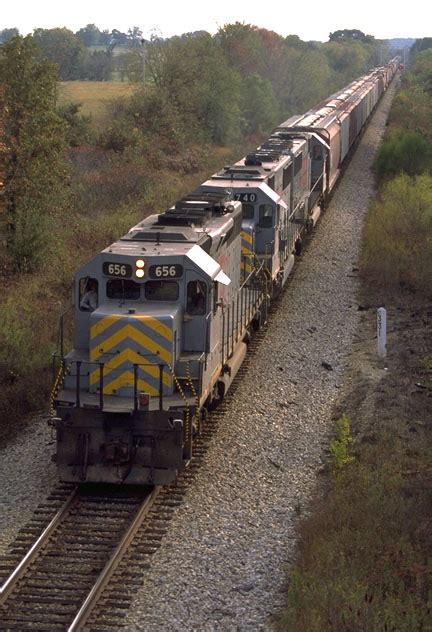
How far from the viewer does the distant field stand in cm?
5534

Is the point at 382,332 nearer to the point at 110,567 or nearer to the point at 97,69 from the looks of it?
the point at 110,567

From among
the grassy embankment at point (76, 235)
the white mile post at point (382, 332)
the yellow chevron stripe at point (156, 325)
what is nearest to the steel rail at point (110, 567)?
the yellow chevron stripe at point (156, 325)

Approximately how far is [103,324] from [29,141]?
14.4 meters

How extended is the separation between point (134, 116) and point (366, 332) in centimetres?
3275

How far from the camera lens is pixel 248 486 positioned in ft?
43.0

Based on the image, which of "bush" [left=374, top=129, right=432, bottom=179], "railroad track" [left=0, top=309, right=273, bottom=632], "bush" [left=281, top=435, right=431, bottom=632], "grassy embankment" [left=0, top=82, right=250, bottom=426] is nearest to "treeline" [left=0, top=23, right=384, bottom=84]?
"grassy embankment" [left=0, top=82, right=250, bottom=426]

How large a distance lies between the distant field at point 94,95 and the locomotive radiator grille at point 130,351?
125 feet

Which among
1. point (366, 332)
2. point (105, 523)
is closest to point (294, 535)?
point (105, 523)

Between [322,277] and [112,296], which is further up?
[112,296]

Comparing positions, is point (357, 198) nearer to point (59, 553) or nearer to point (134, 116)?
point (134, 116)

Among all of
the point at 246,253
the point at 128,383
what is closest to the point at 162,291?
the point at 128,383

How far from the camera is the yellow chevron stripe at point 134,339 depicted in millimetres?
12641

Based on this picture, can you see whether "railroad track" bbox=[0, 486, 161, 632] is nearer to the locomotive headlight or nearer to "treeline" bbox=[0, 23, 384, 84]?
the locomotive headlight

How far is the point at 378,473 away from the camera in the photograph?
12.6 meters
